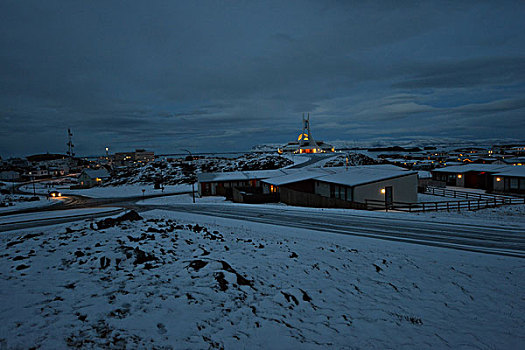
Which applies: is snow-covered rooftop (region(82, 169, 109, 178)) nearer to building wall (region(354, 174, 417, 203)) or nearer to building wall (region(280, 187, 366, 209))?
building wall (region(280, 187, 366, 209))

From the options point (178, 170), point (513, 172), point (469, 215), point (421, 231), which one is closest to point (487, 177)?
point (513, 172)

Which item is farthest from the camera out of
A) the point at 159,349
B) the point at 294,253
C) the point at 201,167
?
the point at 201,167

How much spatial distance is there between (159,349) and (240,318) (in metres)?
1.65

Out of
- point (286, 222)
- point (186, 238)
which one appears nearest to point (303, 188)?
point (286, 222)

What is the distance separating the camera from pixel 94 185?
82.4m

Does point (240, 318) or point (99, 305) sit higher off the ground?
point (99, 305)

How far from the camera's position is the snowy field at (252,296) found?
4918 mm

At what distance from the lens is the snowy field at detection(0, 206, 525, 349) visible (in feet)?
16.1

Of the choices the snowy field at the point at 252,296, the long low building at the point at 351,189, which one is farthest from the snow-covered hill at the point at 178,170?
the snowy field at the point at 252,296

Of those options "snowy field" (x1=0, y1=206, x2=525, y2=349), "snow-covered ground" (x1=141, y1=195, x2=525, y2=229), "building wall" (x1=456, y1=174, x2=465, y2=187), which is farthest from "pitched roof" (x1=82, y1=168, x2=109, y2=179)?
"building wall" (x1=456, y1=174, x2=465, y2=187)

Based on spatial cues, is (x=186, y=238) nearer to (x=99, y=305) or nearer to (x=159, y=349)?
(x=99, y=305)

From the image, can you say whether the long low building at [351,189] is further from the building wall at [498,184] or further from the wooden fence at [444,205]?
the building wall at [498,184]

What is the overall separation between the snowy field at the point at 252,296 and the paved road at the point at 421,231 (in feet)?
4.79

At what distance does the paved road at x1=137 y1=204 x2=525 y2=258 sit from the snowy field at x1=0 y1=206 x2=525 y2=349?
146cm
